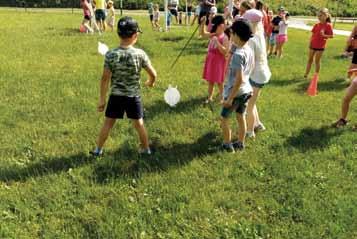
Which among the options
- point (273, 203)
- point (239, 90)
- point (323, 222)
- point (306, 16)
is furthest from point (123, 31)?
point (306, 16)

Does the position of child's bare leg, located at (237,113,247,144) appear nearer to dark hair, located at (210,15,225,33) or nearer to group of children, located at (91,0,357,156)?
group of children, located at (91,0,357,156)

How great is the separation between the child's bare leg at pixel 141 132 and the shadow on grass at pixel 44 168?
2.21ft

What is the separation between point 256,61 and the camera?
5840 mm

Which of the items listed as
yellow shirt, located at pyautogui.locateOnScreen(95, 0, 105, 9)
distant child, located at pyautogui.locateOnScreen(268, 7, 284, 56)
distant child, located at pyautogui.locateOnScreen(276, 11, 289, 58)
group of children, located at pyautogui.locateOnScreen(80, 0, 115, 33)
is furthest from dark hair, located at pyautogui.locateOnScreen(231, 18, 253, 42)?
yellow shirt, located at pyautogui.locateOnScreen(95, 0, 105, 9)

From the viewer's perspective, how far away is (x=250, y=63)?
5297 mm

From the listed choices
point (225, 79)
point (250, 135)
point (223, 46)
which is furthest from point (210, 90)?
point (225, 79)

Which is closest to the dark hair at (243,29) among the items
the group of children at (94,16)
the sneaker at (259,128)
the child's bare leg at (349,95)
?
the sneaker at (259,128)

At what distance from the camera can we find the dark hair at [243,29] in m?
4.93

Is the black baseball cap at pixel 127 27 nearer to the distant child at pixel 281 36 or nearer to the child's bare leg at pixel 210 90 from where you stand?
the child's bare leg at pixel 210 90

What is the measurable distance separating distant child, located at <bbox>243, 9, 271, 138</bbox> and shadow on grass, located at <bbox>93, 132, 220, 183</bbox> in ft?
1.91

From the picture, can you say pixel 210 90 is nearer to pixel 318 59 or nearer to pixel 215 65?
pixel 215 65

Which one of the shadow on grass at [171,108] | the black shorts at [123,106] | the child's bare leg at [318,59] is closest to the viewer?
the black shorts at [123,106]

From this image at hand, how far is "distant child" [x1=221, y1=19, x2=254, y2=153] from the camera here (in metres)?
4.98

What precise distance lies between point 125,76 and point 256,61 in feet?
6.53
